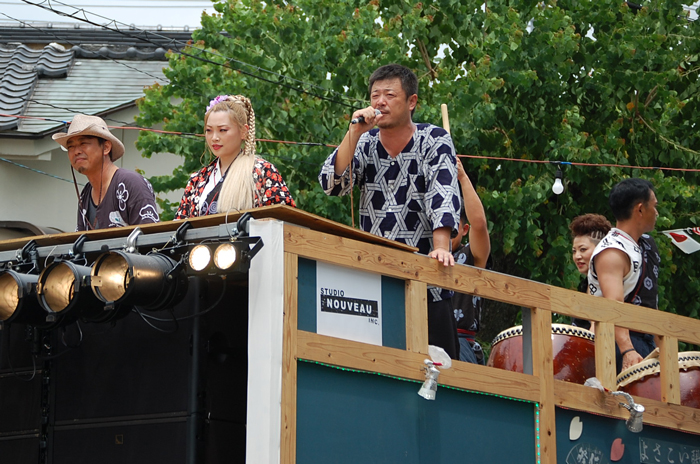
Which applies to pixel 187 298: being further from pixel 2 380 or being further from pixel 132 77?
pixel 132 77

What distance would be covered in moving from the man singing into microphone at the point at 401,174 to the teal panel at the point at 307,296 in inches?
36.3

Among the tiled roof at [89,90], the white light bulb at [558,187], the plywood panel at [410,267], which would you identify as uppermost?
the tiled roof at [89,90]

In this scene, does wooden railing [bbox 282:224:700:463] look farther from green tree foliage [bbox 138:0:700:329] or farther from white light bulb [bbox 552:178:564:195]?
green tree foliage [bbox 138:0:700:329]

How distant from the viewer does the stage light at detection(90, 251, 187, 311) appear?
4023 mm

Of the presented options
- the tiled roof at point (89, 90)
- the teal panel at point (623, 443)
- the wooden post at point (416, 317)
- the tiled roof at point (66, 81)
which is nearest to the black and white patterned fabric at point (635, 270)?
the teal panel at point (623, 443)

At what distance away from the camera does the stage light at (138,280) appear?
4023 millimetres

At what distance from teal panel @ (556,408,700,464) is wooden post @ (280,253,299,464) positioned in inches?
66.8

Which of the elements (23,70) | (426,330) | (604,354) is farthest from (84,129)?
(23,70)

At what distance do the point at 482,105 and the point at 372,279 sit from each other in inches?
266

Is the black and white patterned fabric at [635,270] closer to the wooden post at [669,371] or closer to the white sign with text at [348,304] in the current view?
the wooden post at [669,371]

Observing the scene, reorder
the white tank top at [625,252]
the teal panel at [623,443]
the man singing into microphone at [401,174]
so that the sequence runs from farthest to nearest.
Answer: the white tank top at [625,252], the teal panel at [623,443], the man singing into microphone at [401,174]

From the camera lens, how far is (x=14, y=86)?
13.9 meters

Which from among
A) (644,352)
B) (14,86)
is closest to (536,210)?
(644,352)

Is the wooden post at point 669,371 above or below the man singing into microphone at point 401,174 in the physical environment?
below
